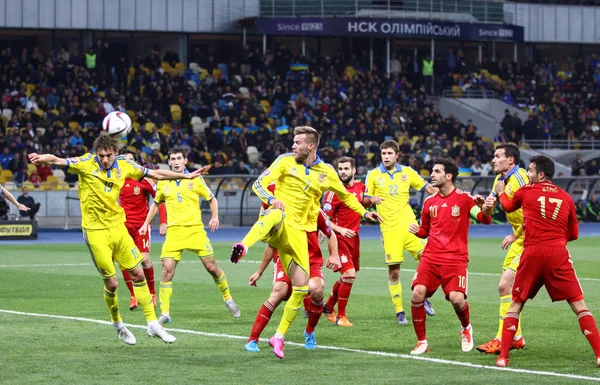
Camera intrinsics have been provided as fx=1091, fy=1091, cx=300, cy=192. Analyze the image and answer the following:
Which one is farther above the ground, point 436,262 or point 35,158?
point 35,158

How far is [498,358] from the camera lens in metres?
10.7

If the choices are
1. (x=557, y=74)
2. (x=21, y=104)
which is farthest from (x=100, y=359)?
(x=557, y=74)

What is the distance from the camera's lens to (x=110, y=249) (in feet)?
39.2

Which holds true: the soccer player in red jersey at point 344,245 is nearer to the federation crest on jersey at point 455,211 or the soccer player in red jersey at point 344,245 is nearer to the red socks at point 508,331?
the federation crest on jersey at point 455,211

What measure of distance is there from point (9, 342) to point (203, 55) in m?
37.6

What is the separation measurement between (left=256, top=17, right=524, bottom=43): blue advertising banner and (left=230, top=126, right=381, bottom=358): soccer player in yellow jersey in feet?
121

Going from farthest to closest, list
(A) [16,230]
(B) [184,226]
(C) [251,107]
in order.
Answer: (C) [251,107] < (A) [16,230] < (B) [184,226]

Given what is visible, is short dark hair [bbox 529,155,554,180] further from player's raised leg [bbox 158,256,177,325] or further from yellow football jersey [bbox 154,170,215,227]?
yellow football jersey [bbox 154,170,215,227]

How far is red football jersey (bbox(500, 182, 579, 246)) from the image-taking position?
10539 millimetres

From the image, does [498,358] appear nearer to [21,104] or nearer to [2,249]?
[2,249]

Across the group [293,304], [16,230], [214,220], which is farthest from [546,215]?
[16,230]

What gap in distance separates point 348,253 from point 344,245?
0.13 metres

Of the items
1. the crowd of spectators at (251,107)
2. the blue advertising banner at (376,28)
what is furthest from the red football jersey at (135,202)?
the blue advertising banner at (376,28)

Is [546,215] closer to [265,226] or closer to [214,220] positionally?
[265,226]
